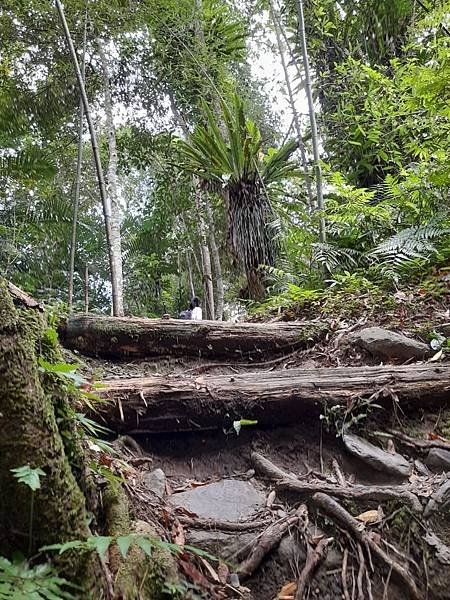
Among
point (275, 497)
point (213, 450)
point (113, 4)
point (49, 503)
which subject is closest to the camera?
point (49, 503)

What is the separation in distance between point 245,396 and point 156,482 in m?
0.65

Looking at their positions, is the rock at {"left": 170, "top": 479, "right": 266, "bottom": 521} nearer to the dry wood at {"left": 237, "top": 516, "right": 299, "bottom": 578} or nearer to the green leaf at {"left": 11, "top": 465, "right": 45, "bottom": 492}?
the dry wood at {"left": 237, "top": 516, "right": 299, "bottom": 578}

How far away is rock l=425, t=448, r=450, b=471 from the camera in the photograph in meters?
2.06

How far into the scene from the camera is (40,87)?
7.82m

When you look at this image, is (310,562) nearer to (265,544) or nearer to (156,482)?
(265,544)

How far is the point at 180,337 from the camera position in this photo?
3348 mm

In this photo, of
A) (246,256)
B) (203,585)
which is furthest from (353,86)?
(203,585)

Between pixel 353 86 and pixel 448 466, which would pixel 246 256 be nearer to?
pixel 353 86

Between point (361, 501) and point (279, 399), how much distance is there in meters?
0.66

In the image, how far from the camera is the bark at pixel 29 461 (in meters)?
1.05

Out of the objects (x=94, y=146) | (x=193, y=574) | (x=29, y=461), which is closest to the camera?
(x=29, y=461)

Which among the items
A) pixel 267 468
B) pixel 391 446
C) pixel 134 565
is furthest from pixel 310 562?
pixel 391 446

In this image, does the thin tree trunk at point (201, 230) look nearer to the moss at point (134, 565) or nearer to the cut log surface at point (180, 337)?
the cut log surface at point (180, 337)

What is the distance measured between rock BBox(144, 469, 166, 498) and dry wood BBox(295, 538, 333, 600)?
0.62m
